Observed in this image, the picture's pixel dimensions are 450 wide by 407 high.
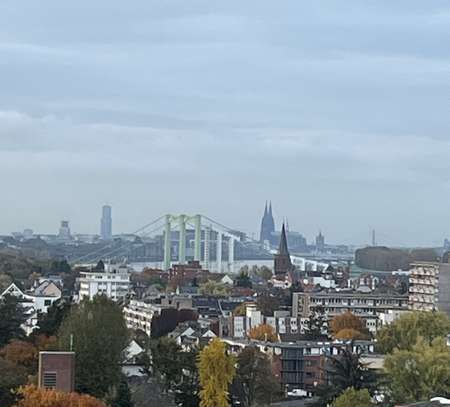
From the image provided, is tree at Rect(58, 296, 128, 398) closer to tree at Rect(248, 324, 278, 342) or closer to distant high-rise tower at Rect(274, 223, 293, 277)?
tree at Rect(248, 324, 278, 342)

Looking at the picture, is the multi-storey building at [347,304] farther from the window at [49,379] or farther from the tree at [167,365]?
the window at [49,379]

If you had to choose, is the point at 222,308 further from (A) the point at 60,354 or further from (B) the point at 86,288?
(A) the point at 60,354

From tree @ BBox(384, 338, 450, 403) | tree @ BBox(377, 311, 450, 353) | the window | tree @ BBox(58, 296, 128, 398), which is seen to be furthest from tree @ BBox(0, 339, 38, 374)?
tree @ BBox(377, 311, 450, 353)

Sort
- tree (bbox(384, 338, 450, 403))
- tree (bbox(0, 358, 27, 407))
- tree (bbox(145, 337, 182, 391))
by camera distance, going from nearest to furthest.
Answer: tree (bbox(0, 358, 27, 407)), tree (bbox(384, 338, 450, 403)), tree (bbox(145, 337, 182, 391))

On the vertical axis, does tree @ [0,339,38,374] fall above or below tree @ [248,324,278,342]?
below

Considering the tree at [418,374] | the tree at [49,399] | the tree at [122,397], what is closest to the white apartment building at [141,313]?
the tree at [418,374]

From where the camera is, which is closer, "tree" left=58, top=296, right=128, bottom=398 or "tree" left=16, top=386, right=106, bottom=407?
"tree" left=16, top=386, right=106, bottom=407

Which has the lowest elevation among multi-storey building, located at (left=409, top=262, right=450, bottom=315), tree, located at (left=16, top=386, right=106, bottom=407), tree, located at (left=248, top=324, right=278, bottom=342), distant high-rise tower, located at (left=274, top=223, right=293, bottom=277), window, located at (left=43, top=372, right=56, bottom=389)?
tree, located at (left=16, top=386, right=106, bottom=407)
